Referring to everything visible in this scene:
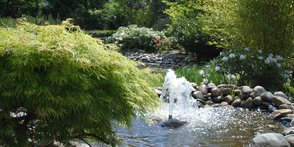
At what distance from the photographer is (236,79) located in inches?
341

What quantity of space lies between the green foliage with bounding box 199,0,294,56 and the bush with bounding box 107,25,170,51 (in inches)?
231

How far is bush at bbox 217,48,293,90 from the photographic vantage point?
818cm

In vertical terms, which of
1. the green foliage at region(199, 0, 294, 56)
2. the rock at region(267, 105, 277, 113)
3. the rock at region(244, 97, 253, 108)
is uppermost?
the green foliage at region(199, 0, 294, 56)

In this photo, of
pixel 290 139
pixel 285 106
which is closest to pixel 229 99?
pixel 285 106

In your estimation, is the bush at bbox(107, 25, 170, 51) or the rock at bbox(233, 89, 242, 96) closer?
the rock at bbox(233, 89, 242, 96)

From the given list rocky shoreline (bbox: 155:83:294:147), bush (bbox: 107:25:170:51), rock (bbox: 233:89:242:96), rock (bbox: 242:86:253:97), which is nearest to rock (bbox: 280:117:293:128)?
rocky shoreline (bbox: 155:83:294:147)

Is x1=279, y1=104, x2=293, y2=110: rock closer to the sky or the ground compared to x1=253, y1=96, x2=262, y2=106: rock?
closer to the ground

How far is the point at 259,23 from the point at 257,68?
0.94 meters

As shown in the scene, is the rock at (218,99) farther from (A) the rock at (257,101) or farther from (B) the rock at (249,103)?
(A) the rock at (257,101)

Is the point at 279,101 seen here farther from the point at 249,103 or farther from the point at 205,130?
the point at 205,130

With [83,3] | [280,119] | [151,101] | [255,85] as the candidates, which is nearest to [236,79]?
[255,85]

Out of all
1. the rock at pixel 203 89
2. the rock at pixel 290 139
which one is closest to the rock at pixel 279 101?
the rock at pixel 203 89

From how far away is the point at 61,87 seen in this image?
2346 mm

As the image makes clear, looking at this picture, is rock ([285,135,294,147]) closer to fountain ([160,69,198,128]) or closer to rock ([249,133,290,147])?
rock ([249,133,290,147])
